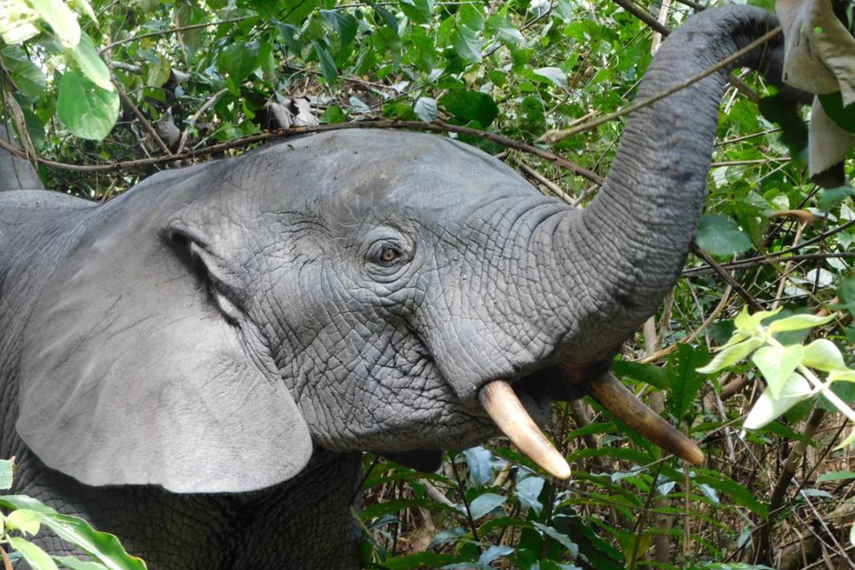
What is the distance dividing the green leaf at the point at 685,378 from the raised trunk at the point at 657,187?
2.34ft

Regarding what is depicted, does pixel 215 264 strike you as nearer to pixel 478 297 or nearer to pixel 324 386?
pixel 324 386

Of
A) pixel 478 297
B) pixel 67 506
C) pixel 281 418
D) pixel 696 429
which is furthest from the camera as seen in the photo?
pixel 696 429

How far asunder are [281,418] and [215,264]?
0.35 meters

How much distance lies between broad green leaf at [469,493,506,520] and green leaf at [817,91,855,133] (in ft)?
5.49

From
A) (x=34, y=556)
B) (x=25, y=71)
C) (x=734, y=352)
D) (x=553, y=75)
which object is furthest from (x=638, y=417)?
(x=25, y=71)

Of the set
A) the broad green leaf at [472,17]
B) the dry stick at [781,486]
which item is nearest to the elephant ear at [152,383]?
the broad green leaf at [472,17]

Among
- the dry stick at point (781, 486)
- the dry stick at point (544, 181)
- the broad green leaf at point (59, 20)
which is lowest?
the dry stick at point (781, 486)

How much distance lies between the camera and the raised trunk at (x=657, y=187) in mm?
2213

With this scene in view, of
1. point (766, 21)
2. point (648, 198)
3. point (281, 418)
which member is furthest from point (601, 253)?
point (281, 418)

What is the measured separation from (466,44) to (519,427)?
1593 millimetres

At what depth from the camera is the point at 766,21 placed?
231 cm

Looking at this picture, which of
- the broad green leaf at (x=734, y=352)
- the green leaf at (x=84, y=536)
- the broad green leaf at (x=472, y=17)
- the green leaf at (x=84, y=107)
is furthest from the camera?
the broad green leaf at (x=472, y=17)

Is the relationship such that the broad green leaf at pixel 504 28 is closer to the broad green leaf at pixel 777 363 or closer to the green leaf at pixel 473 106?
the green leaf at pixel 473 106

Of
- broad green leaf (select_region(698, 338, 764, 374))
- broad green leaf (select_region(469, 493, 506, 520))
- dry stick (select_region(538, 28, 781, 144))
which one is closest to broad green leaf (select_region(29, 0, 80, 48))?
broad green leaf (select_region(698, 338, 764, 374))
